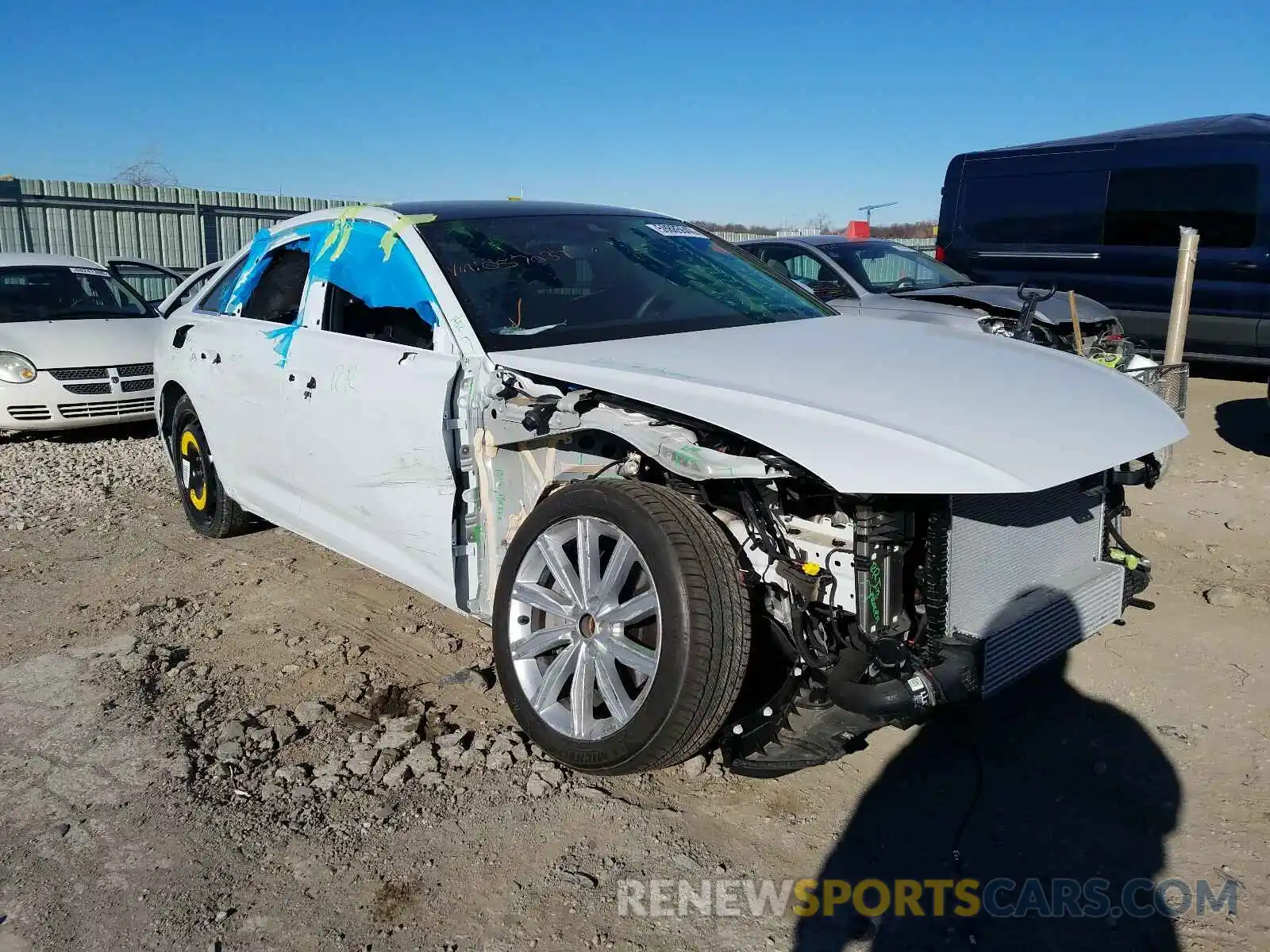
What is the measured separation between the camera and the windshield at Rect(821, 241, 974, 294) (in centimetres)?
895

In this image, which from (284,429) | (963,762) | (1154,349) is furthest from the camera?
(1154,349)

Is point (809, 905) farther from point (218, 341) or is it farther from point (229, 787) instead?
point (218, 341)

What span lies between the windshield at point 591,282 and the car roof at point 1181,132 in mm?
6968

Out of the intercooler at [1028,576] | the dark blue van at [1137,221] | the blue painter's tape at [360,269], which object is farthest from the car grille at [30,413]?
the dark blue van at [1137,221]

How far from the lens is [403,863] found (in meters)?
2.76

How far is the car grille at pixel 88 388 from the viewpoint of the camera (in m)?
8.19

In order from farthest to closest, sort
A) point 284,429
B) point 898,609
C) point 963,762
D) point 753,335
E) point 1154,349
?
1. point 1154,349
2. point 284,429
3. point 753,335
4. point 963,762
5. point 898,609

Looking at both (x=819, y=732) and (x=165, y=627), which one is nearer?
(x=819, y=732)

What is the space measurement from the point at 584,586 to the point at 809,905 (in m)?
1.04

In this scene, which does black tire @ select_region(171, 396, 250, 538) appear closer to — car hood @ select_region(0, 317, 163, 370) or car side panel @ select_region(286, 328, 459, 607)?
car side panel @ select_region(286, 328, 459, 607)

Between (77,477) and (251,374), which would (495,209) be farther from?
(77,477)

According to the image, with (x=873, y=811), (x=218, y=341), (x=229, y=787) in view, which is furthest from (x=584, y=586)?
(x=218, y=341)

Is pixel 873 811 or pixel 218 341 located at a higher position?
pixel 218 341

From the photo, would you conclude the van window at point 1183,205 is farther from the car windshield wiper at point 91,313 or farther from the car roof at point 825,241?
the car windshield wiper at point 91,313
